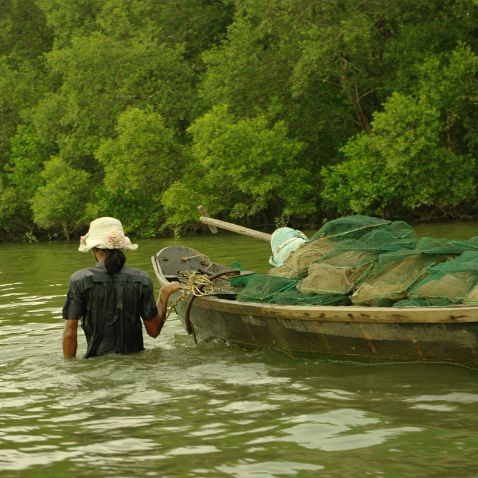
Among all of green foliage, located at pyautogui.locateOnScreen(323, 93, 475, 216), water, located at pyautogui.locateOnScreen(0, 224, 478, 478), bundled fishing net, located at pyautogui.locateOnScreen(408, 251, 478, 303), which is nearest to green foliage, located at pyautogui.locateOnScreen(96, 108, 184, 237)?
green foliage, located at pyautogui.locateOnScreen(323, 93, 475, 216)

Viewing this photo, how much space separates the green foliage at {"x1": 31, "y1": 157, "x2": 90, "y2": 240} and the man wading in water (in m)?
25.4

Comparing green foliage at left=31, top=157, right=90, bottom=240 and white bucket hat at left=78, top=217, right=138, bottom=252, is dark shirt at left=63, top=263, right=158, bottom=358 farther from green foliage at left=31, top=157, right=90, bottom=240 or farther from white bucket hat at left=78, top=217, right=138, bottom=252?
green foliage at left=31, top=157, right=90, bottom=240

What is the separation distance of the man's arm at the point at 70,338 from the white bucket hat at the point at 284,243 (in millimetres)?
3171

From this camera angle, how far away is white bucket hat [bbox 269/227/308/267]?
11.1 m

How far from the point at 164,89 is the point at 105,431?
28.9m

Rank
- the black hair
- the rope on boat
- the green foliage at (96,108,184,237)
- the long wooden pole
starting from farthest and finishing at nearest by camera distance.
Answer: the green foliage at (96,108,184,237), the long wooden pole, the rope on boat, the black hair

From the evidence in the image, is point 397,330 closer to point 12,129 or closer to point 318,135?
point 318,135

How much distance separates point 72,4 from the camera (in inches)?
1524

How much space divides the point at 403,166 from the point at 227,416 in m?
21.6

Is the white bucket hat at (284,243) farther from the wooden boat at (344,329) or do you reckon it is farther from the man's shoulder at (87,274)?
the man's shoulder at (87,274)

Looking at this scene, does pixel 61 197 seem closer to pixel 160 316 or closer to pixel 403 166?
pixel 403 166

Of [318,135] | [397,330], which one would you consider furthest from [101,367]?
[318,135]

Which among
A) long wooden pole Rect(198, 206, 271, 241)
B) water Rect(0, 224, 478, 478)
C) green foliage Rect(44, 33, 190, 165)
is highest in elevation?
green foliage Rect(44, 33, 190, 165)

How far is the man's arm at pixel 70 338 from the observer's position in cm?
840
